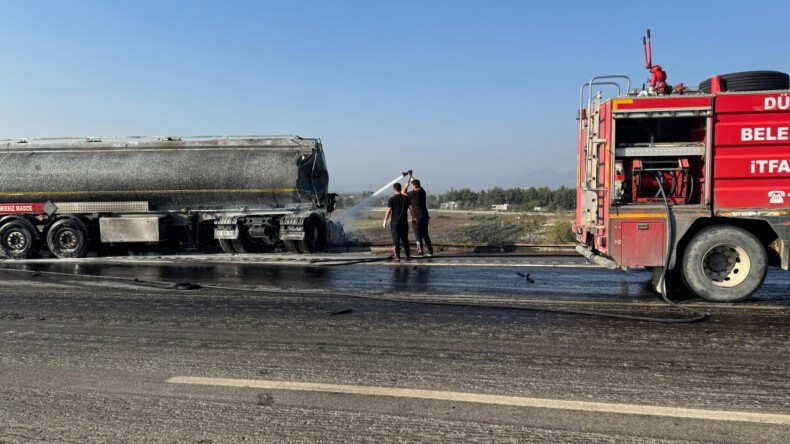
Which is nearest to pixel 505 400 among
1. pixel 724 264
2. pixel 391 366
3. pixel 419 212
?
pixel 391 366

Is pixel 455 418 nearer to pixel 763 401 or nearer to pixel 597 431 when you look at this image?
pixel 597 431

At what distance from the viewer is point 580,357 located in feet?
17.0

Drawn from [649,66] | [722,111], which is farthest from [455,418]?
[649,66]

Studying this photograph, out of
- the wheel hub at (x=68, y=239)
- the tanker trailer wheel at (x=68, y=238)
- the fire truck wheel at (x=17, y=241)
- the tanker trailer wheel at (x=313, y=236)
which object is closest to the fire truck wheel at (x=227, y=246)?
the tanker trailer wheel at (x=313, y=236)

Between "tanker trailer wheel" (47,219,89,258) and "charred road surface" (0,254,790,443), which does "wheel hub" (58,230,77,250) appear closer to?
"tanker trailer wheel" (47,219,89,258)

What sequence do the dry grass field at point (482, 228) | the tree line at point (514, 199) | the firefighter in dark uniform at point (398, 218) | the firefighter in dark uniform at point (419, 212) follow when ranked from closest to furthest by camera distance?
the firefighter in dark uniform at point (398, 218)
the firefighter in dark uniform at point (419, 212)
the dry grass field at point (482, 228)
the tree line at point (514, 199)

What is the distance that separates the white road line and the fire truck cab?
4075 millimetres

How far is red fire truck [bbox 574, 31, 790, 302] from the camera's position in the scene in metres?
7.52

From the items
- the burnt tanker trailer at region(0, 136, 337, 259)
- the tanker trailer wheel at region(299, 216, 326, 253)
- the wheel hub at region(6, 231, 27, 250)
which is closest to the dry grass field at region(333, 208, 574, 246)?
the tanker trailer wheel at region(299, 216, 326, 253)

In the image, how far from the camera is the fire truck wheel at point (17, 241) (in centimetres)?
1508

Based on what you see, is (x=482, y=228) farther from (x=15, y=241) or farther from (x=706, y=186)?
(x=706, y=186)

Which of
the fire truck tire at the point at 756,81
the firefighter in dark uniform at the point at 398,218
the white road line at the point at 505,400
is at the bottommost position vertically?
the white road line at the point at 505,400

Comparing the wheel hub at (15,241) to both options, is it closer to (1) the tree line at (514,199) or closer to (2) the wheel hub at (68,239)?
(2) the wheel hub at (68,239)

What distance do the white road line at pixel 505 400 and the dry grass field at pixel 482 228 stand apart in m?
14.0
